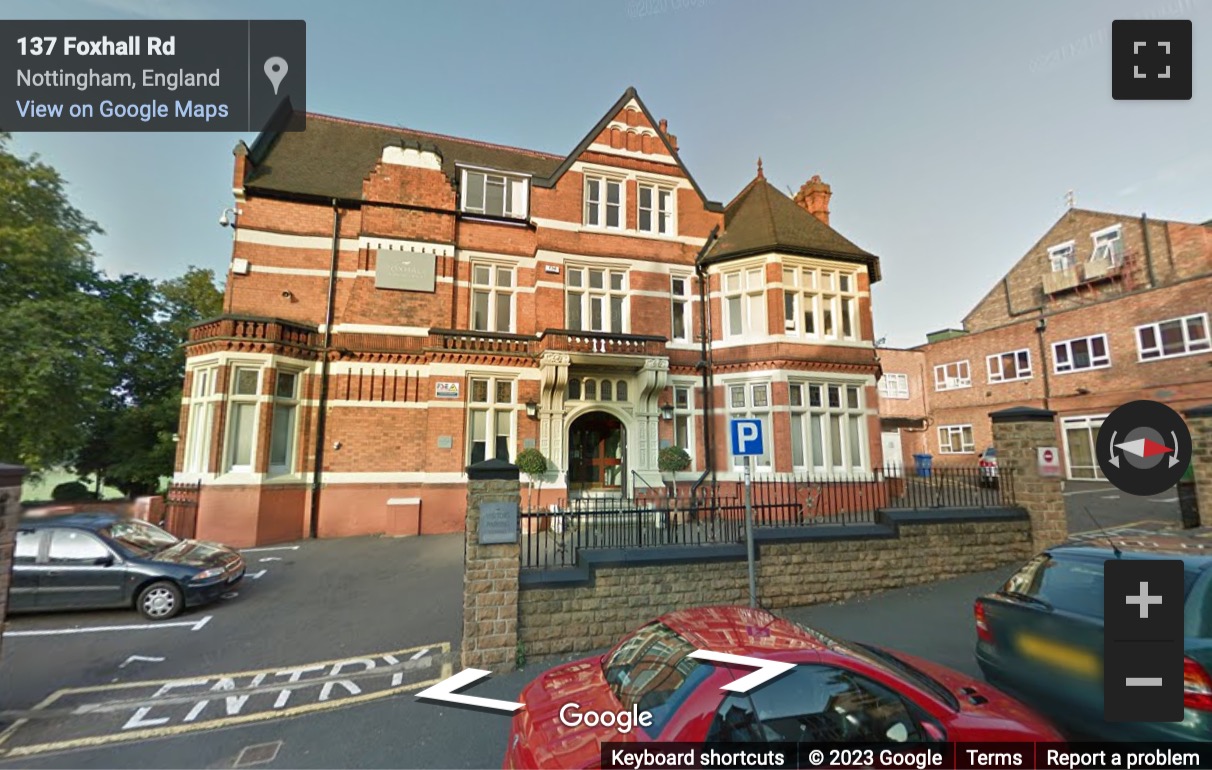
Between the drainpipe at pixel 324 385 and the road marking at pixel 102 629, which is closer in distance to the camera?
the road marking at pixel 102 629

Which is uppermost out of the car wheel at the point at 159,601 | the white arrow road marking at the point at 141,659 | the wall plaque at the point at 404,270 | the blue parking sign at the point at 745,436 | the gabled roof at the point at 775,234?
the gabled roof at the point at 775,234

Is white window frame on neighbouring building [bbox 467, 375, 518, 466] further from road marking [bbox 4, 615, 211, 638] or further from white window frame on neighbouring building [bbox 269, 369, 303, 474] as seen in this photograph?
road marking [bbox 4, 615, 211, 638]

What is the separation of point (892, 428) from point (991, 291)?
9.84m

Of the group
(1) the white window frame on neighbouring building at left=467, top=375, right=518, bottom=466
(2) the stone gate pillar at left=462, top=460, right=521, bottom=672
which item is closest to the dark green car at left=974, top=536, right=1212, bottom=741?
(2) the stone gate pillar at left=462, top=460, right=521, bottom=672

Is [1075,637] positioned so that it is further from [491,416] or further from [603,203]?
[603,203]

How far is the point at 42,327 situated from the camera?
12.9 m

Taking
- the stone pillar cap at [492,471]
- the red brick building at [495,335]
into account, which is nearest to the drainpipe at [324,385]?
the red brick building at [495,335]

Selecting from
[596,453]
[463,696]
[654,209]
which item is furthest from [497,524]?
[654,209]

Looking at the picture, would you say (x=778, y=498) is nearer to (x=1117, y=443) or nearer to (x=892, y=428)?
(x=1117, y=443)

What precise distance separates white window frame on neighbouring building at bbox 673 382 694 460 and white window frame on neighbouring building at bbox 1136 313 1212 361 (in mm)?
20864

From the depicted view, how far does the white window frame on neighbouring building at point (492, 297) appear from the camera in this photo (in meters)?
15.1

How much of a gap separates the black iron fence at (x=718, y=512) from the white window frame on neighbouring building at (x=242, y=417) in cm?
803

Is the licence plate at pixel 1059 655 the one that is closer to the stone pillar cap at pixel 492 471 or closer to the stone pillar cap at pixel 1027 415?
the stone pillar cap at pixel 492 471

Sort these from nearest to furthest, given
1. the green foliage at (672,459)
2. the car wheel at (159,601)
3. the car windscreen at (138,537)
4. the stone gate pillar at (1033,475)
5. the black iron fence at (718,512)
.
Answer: the black iron fence at (718,512) → the car wheel at (159,601) → the car windscreen at (138,537) → the stone gate pillar at (1033,475) → the green foliage at (672,459)
